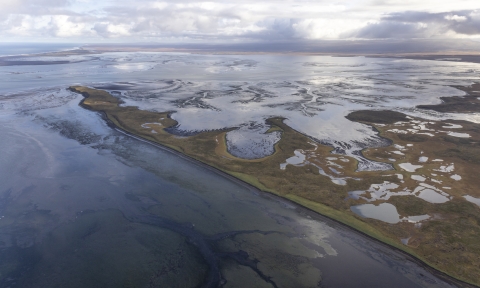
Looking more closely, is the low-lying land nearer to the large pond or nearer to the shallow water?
the large pond

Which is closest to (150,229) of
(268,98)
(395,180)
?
(395,180)

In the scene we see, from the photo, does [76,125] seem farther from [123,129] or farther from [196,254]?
[196,254]

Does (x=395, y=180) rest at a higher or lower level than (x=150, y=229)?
higher

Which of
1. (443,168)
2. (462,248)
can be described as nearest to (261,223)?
(462,248)

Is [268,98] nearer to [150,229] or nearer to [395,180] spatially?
[395,180]

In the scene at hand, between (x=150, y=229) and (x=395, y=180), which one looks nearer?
(x=150, y=229)

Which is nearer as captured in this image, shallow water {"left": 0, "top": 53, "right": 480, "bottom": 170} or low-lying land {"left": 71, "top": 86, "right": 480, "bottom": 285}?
low-lying land {"left": 71, "top": 86, "right": 480, "bottom": 285}

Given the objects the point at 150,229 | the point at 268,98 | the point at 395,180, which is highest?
the point at 268,98

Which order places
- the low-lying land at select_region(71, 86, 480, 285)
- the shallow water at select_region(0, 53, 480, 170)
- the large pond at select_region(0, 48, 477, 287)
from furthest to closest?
1. the shallow water at select_region(0, 53, 480, 170)
2. the low-lying land at select_region(71, 86, 480, 285)
3. the large pond at select_region(0, 48, 477, 287)

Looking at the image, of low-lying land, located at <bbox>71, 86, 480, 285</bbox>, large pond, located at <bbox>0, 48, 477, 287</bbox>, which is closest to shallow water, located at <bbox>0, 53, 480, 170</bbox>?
low-lying land, located at <bbox>71, 86, 480, 285</bbox>

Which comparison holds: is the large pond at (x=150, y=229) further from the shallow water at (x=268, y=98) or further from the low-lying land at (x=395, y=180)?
the shallow water at (x=268, y=98)
